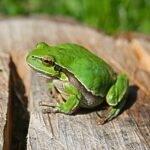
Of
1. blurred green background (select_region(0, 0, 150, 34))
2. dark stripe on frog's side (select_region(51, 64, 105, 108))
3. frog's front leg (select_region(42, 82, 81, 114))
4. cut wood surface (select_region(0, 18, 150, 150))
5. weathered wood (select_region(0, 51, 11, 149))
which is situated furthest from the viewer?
blurred green background (select_region(0, 0, 150, 34))

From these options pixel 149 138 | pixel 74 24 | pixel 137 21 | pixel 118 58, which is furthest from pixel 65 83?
pixel 137 21

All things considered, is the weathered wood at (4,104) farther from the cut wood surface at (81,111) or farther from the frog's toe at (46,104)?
the frog's toe at (46,104)

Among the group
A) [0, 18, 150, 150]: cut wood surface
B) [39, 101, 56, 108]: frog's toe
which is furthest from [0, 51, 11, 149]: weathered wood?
[39, 101, 56, 108]: frog's toe

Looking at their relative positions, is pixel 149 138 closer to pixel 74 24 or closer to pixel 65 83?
pixel 65 83

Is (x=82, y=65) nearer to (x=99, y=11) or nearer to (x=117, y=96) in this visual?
(x=117, y=96)

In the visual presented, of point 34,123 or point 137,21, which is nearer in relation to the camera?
point 34,123

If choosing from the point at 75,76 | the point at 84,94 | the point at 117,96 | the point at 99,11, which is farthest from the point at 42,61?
the point at 99,11

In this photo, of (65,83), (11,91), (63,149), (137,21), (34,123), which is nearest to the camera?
(63,149)

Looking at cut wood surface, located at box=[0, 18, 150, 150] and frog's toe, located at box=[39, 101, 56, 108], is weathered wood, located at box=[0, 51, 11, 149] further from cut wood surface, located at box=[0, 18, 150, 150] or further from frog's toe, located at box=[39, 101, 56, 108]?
frog's toe, located at box=[39, 101, 56, 108]
